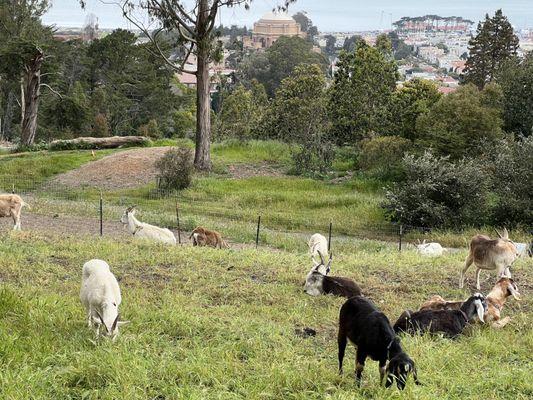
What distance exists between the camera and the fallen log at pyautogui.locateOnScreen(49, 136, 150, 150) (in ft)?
115

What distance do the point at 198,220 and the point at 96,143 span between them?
16588 millimetres

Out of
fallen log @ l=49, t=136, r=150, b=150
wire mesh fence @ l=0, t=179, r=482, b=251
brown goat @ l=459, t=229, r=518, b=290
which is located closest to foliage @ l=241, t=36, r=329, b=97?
fallen log @ l=49, t=136, r=150, b=150

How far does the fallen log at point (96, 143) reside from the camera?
35.0 metres

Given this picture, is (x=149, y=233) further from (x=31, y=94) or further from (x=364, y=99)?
(x=31, y=94)

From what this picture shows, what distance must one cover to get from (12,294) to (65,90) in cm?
4685

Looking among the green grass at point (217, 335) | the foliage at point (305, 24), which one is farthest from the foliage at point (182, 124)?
the foliage at point (305, 24)

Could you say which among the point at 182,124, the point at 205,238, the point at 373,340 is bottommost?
the point at 182,124

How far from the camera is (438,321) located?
8594mm

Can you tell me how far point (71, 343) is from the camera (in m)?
7.43

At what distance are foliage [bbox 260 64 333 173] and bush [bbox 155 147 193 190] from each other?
246 inches

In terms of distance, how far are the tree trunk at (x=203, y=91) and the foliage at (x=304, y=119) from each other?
4.15m

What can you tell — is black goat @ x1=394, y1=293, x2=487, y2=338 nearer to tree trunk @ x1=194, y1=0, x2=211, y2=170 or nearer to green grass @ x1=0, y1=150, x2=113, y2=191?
green grass @ x1=0, y1=150, x2=113, y2=191

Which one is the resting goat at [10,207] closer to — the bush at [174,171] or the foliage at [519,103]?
the bush at [174,171]

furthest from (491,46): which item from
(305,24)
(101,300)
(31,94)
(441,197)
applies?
(305,24)
